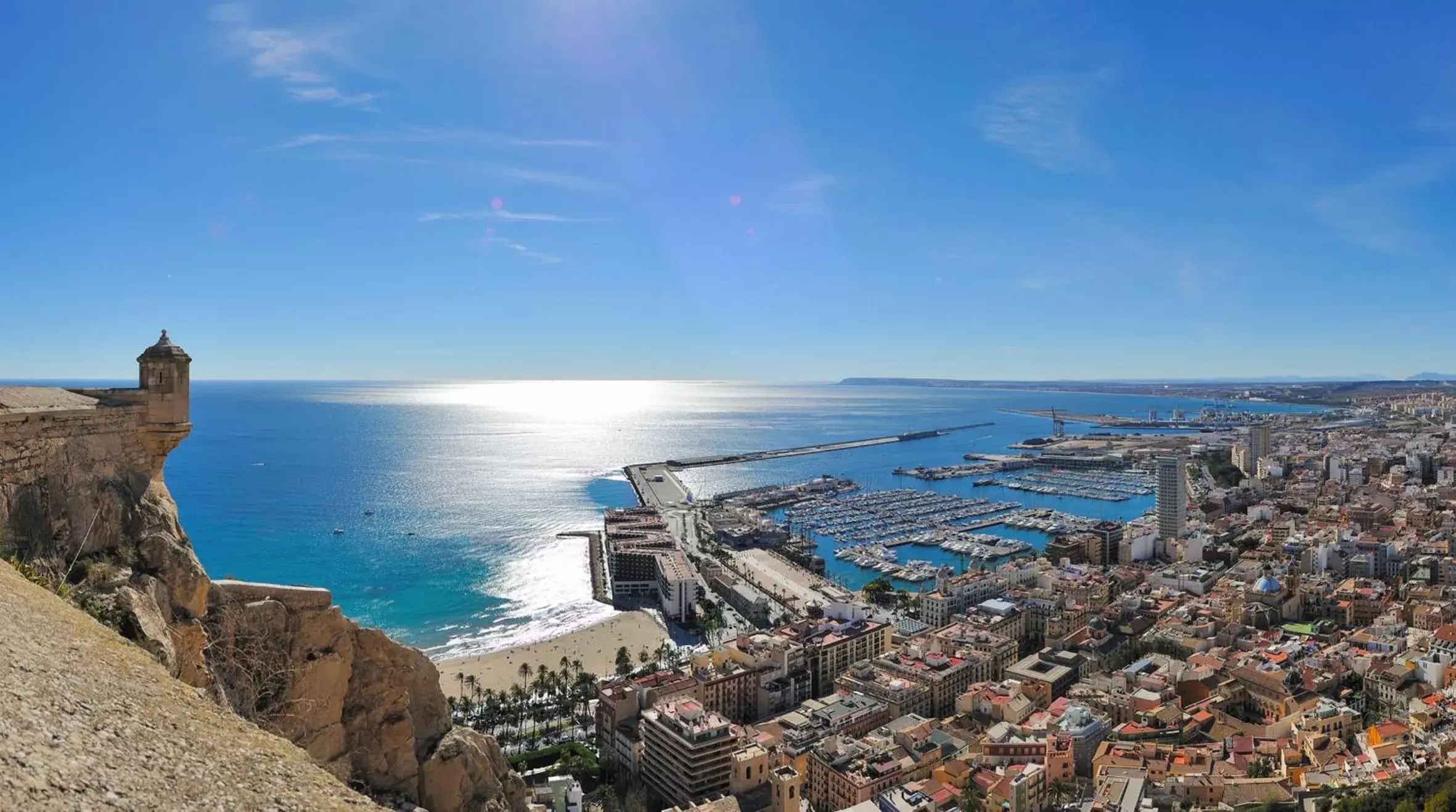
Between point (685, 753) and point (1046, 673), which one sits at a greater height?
point (685, 753)

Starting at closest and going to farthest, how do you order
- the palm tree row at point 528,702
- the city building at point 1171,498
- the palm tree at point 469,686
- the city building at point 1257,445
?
1. the palm tree row at point 528,702
2. the palm tree at point 469,686
3. the city building at point 1171,498
4. the city building at point 1257,445

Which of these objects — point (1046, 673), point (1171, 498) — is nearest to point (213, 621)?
point (1046, 673)

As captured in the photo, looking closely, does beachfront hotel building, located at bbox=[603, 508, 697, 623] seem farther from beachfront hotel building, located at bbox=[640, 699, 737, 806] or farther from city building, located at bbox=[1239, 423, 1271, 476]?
city building, located at bbox=[1239, 423, 1271, 476]

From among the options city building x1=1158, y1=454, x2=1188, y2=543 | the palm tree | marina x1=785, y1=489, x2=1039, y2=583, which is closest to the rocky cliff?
the palm tree

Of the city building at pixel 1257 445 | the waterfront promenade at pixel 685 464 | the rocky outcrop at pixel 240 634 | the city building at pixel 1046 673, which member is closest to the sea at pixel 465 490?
the waterfront promenade at pixel 685 464

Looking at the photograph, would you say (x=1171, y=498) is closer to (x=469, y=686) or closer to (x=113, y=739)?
(x=469, y=686)

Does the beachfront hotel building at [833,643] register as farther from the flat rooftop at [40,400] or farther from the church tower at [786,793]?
the flat rooftop at [40,400]
